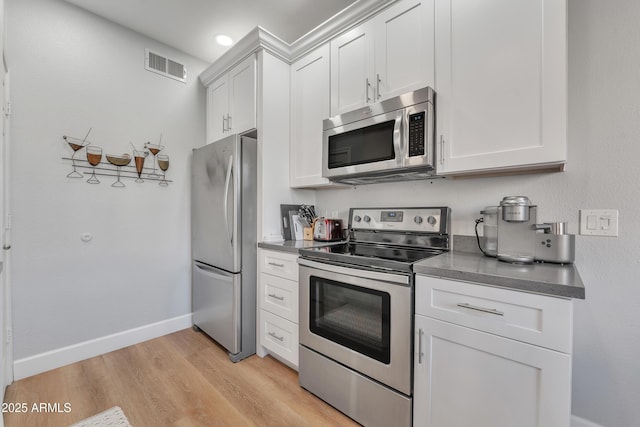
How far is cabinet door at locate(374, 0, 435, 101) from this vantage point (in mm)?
1512

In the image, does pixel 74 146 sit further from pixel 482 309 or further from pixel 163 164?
pixel 482 309

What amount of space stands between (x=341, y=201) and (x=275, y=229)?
0.62 metres

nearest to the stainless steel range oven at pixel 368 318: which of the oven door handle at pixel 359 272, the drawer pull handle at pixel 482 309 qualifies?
the oven door handle at pixel 359 272

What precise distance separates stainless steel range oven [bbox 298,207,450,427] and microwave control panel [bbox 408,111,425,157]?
0.45 metres

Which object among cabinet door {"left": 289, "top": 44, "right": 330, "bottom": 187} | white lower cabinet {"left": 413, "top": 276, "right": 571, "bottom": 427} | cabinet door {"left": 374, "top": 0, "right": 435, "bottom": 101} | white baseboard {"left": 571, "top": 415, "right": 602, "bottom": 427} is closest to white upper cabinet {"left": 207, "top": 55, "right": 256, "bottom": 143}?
cabinet door {"left": 289, "top": 44, "right": 330, "bottom": 187}

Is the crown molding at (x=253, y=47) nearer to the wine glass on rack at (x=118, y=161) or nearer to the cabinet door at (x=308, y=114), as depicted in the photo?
the cabinet door at (x=308, y=114)

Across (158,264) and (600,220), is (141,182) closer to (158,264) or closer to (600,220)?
(158,264)

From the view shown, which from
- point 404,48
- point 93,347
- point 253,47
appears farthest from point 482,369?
point 93,347

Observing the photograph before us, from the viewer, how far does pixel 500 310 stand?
3.33ft

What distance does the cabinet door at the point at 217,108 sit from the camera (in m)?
2.53

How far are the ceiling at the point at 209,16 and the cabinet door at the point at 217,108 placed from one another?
387 mm

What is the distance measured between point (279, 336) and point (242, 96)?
2.01 m

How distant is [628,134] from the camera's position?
1224mm

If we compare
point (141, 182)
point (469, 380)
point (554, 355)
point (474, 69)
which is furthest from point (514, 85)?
point (141, 182)
